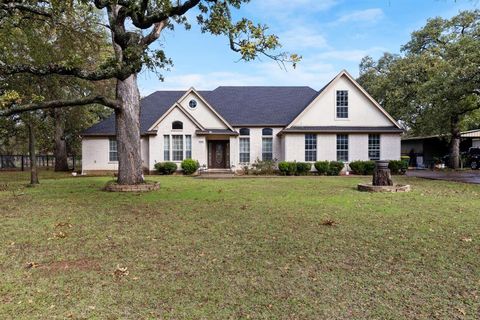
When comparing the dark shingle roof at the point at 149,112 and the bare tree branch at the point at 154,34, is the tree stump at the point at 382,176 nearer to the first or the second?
the bare tree branch at the point at 154,34

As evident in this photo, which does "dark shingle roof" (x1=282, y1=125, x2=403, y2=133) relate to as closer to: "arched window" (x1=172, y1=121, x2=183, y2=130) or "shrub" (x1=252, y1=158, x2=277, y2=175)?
"shrub" (x1=252, y1=158, x2=277, y2=175)

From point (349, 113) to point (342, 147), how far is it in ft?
7.99

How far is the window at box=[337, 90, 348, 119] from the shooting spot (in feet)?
80.6

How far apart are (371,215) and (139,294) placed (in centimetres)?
607

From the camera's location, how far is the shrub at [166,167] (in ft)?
77.9

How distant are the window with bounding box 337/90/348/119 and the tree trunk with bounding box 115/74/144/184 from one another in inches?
587

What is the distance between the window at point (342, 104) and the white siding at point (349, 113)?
8.3 inches

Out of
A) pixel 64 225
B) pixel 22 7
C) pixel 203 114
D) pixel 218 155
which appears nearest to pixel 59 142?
pixel 203 114

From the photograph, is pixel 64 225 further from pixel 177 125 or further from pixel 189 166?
pixel 177 125

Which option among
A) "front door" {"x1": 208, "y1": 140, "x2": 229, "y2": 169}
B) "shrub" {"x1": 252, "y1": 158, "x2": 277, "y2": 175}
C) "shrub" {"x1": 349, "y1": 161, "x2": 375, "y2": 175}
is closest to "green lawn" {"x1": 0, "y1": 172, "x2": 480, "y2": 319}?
"shrub" {"x1": 349, "y1": 161, "x2": 375, "y2": 175}

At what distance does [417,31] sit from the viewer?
35.8 metres

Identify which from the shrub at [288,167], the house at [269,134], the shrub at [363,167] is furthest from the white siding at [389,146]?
the shrub at [288,167]

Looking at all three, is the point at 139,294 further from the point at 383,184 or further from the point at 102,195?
the point at 383,184

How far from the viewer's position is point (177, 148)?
24.5 meters
